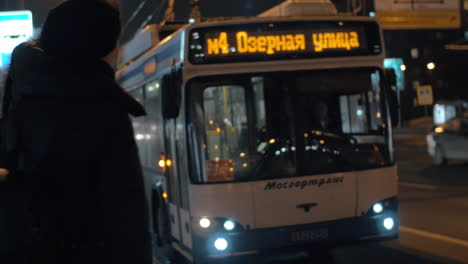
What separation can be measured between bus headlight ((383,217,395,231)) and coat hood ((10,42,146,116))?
6113 mm

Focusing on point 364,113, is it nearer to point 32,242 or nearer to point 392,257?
point 392,257

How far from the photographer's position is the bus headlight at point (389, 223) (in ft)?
25.0

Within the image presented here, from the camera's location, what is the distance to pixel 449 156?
21609 millimetres

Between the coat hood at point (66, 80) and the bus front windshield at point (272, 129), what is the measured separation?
5330 millimetres

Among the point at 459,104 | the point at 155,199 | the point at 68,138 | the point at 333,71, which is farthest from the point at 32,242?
the point at 459,104

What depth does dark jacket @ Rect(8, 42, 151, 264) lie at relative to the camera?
1737 millimetres

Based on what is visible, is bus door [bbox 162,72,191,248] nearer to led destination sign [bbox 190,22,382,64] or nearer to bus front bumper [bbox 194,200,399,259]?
bus front bumper [bbox 194,200,399,259]

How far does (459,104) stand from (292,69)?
149 feet

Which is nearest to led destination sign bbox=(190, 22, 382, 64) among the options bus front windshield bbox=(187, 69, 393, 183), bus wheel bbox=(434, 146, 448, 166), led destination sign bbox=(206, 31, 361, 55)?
led destination sign bbox=(206, 31, 361, 55)

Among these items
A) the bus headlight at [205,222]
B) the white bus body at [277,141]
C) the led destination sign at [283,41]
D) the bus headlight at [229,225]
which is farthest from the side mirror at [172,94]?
the bus headlight at [229,225]

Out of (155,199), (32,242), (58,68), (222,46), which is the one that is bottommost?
(155,199)

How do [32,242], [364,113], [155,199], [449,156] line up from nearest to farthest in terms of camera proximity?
[32,242] < [364,113] < [155,199] < [449,156]

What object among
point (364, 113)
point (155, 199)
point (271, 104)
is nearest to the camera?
point (271, 104)

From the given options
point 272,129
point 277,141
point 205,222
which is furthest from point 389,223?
point 205,222
